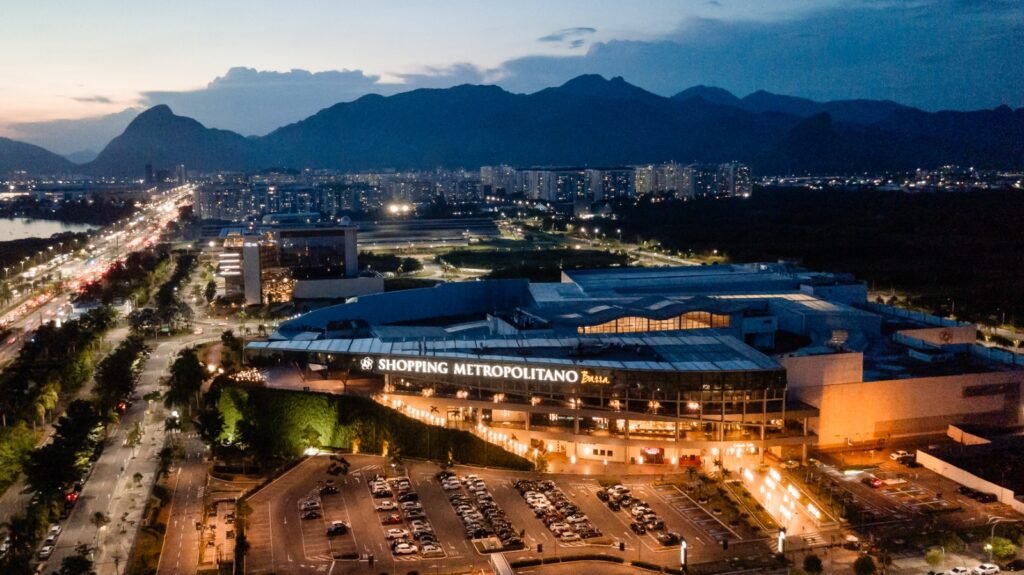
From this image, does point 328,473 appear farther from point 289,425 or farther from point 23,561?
point 23,561

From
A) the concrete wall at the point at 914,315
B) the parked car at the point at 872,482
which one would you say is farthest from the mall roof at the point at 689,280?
the parked car at the point at 872,482

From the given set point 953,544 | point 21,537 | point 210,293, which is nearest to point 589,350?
point 953,544

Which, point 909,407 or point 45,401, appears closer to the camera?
point 909,407

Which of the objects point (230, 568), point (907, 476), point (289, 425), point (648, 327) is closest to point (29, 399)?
point (289, 425)

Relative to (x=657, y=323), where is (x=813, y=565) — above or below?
below

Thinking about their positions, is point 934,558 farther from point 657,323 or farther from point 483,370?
point 657,323

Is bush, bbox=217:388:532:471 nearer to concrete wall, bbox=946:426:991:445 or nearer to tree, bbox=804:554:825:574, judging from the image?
tree, bbox=804:554:825:574

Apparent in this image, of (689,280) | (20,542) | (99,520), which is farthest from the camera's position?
(689,280)
